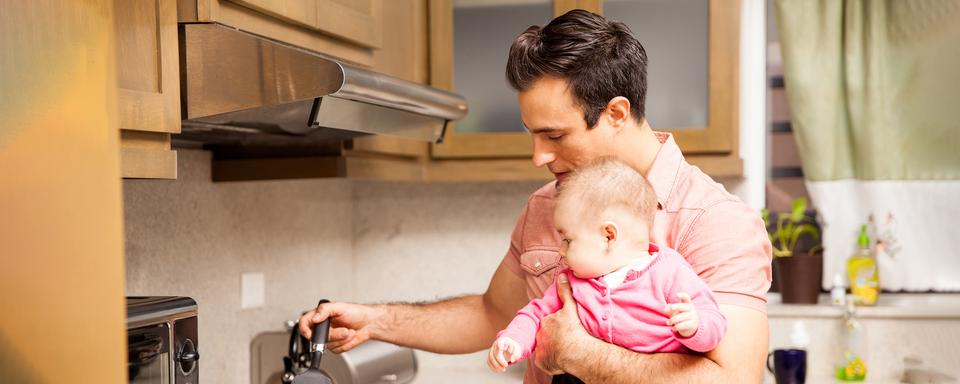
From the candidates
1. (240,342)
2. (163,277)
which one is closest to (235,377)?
(240,342)

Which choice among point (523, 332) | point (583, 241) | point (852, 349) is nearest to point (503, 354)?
point (523, 332)

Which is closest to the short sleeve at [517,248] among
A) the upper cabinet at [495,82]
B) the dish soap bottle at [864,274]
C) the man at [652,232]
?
the man at [652,232]

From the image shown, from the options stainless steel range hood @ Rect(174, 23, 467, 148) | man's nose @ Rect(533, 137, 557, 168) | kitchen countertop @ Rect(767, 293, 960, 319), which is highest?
stainless steel range hood @ Rect(174, 23, 467, 148)

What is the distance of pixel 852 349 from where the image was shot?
2812 mm

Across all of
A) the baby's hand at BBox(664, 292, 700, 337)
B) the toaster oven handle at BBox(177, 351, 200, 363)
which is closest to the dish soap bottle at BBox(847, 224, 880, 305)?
the baby's hand at BBox(664, 292, 700, 337)

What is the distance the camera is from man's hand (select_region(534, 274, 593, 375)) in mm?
1333

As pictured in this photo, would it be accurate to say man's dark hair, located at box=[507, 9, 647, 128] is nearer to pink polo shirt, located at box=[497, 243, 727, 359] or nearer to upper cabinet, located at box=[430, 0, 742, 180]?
pink polo shirt, located at box=[497, 243, 727, 359]

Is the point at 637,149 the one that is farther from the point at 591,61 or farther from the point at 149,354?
the point at 149,354

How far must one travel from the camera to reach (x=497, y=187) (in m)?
3.18

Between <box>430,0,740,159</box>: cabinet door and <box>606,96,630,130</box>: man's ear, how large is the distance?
121 cm

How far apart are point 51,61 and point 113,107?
0.23 feet

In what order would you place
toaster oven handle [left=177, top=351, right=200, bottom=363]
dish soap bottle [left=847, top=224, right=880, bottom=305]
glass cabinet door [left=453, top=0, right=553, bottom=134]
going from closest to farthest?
1. toaster oven handle [left=177, top=351, right=200, bottom=363]
2. glass cabinet door [left=453, top=0, right=553, bottom=134]
3. dish soap bottle [left=847, top=224, right=880, bottom=305]

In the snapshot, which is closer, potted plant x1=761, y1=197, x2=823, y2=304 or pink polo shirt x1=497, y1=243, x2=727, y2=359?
pink polo shirt x1=497, y1=243, x2=727, y2=359

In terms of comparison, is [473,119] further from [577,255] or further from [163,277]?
[577,255]
